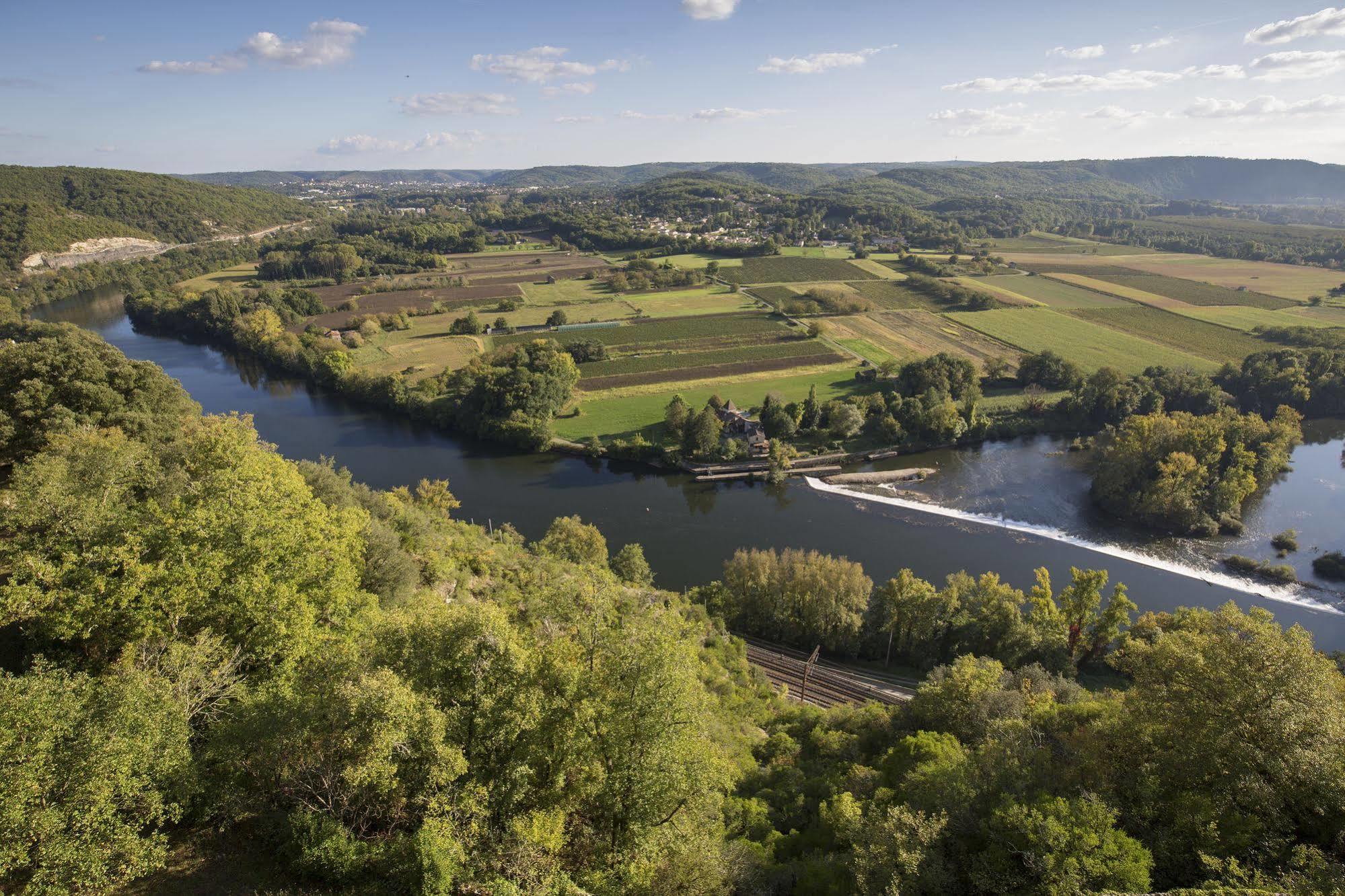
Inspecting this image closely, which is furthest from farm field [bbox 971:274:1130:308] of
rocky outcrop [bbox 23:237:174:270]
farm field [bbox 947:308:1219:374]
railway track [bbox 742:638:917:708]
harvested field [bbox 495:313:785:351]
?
rocky outcrop [bbox 23:237:174:270]

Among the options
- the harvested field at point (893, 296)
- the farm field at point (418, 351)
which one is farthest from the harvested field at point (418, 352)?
the harvested field at point (893, 296)

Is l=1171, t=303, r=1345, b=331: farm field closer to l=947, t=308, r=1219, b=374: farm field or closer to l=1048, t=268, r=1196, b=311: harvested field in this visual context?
l=1048, t=268, r=1196, b=311: harvested field

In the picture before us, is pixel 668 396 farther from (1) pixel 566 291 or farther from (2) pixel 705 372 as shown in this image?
(1) pixel 566 291

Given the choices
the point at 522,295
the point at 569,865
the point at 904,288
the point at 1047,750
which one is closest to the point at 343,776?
the point at 569,865

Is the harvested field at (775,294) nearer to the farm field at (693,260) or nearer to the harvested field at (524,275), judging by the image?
the farm field at (693,260)

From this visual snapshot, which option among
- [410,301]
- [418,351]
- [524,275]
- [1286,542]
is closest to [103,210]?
[410,301]

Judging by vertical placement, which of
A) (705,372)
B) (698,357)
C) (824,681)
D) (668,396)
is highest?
(698,357)

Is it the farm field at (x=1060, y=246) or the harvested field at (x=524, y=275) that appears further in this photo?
the farm field at (x=1060, y=246)
